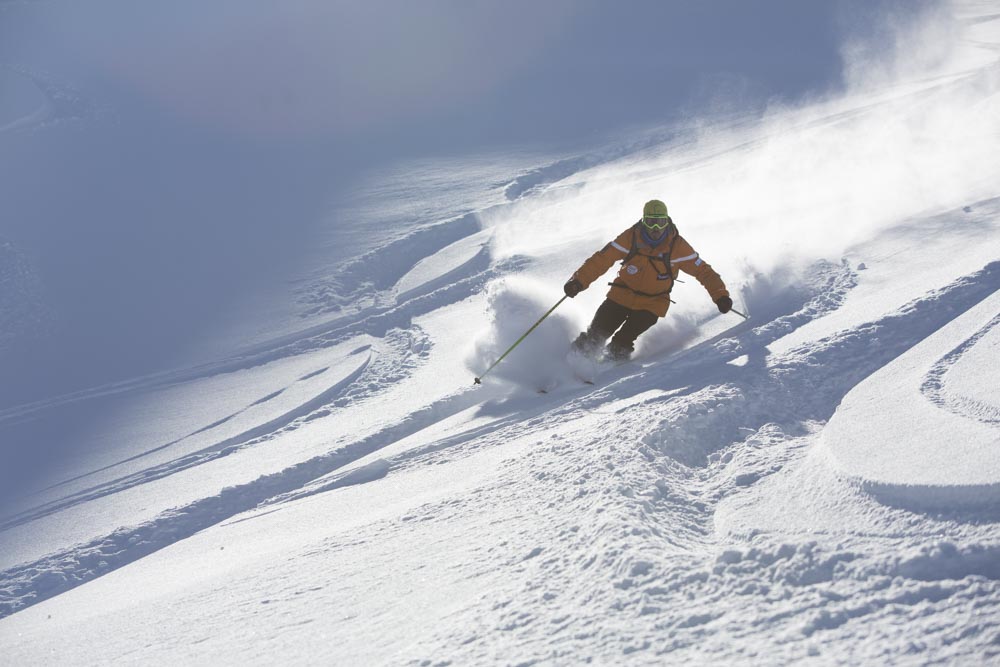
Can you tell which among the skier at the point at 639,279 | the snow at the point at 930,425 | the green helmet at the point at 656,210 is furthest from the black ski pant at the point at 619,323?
the snow at the point at 930,425

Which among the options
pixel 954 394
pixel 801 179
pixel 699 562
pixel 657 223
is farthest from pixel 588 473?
pixel 801 179

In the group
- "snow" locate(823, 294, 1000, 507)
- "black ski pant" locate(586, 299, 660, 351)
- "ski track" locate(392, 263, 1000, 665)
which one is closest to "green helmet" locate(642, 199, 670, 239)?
"black ski pant" locate(586, 299, 660, 351)

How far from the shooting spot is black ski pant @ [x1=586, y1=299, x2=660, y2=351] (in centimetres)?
668

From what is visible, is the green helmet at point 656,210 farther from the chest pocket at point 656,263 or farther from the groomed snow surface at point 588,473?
the groomed snow surface at point 588,473

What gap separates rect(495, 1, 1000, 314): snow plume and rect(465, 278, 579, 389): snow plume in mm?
1782

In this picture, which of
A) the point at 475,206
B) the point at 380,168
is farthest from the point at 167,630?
the point at 380,168

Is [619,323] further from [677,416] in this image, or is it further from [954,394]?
[954,394]

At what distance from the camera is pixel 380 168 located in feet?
61.9

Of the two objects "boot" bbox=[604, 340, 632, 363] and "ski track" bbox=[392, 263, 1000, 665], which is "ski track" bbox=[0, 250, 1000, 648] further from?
"boot" bbox=[604, 340, 632, 363]

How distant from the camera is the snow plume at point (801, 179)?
8.34m

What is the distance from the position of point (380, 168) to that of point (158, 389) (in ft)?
32.8

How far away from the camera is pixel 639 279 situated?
6637 millimetres

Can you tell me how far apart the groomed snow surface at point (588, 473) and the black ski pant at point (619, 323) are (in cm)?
28

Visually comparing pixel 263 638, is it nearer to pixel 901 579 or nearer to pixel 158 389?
pixel 901 579
